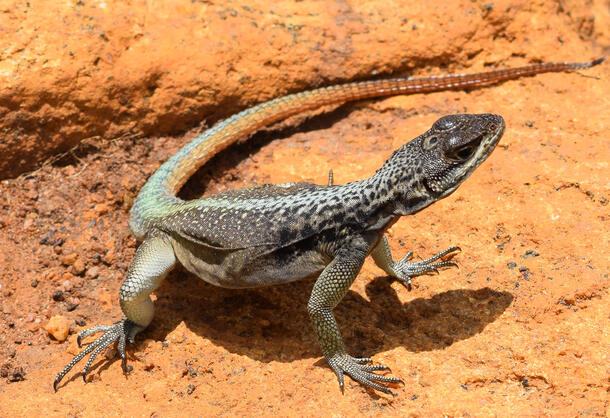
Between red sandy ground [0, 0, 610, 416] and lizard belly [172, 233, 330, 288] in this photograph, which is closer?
red sandy ground [0, 0, 610, 416]

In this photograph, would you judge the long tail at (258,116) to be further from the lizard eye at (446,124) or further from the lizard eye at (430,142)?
the lizard eye at (446,124)

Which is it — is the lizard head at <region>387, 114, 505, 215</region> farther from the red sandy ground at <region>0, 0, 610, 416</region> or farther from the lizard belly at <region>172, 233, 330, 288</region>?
the red sandy ground at <region>0, 0, 610, 416</region>

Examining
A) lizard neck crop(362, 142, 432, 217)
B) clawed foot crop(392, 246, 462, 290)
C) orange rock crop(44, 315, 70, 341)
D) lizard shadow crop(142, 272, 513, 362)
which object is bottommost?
orange rock crop(44, 315, 70, 341)

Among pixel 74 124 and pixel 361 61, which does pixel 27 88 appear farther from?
pixel 361 61

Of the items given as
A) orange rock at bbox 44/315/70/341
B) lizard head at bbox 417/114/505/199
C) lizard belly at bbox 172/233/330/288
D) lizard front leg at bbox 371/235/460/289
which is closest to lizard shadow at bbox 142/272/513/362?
lizard front leg at bbox 371/235/460/289

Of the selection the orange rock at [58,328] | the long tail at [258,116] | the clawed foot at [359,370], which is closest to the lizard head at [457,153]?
the clawed foot at [359,370]

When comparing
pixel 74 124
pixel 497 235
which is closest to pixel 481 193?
pixel 497 235

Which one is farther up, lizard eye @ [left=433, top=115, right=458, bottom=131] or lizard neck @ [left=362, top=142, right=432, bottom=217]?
A: lizard eye @ [left=433, top=115, right=458, bottom=131]
